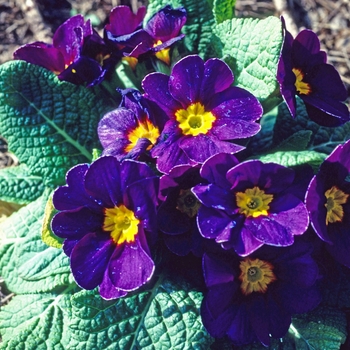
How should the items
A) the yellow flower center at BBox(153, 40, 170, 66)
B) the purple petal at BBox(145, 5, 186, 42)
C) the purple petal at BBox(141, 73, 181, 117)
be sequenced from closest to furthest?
1. the purple petal at BBox(141, 73, 181, 117)
2. the purple petal at BBox(145, 5, 186, 42)
3. the yellow flower center at BBox(153, 40, 170, 66)

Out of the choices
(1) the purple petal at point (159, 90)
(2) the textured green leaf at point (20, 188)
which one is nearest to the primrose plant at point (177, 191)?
(1) the purple petal at point (159, 90)

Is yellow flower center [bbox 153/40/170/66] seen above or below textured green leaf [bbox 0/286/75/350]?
above

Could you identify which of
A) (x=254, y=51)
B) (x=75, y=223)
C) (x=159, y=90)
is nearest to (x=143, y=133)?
(x=159, y=90)

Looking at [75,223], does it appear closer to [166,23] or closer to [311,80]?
[166,23]

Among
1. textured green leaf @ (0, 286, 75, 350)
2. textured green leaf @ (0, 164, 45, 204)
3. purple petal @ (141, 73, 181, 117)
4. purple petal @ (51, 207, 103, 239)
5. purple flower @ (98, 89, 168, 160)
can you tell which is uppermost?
purple petal @ (141, 73, 181, 117)

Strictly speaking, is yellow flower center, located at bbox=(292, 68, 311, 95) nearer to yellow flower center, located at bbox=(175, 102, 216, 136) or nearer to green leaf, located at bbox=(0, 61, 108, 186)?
yellow flower center, located at bbox=(175, 102, 216, 136)

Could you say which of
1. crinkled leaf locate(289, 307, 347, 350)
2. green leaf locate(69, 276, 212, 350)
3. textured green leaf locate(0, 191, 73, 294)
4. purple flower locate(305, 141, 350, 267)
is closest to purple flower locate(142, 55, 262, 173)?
purple flower locate(305, 141, 350, 267)

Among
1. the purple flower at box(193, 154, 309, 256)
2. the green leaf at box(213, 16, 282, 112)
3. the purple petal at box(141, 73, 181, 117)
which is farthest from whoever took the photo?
the green leaf at box(213, 16, 282, 112)

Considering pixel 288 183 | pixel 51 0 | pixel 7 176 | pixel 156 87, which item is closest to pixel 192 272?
pixel 288 183
